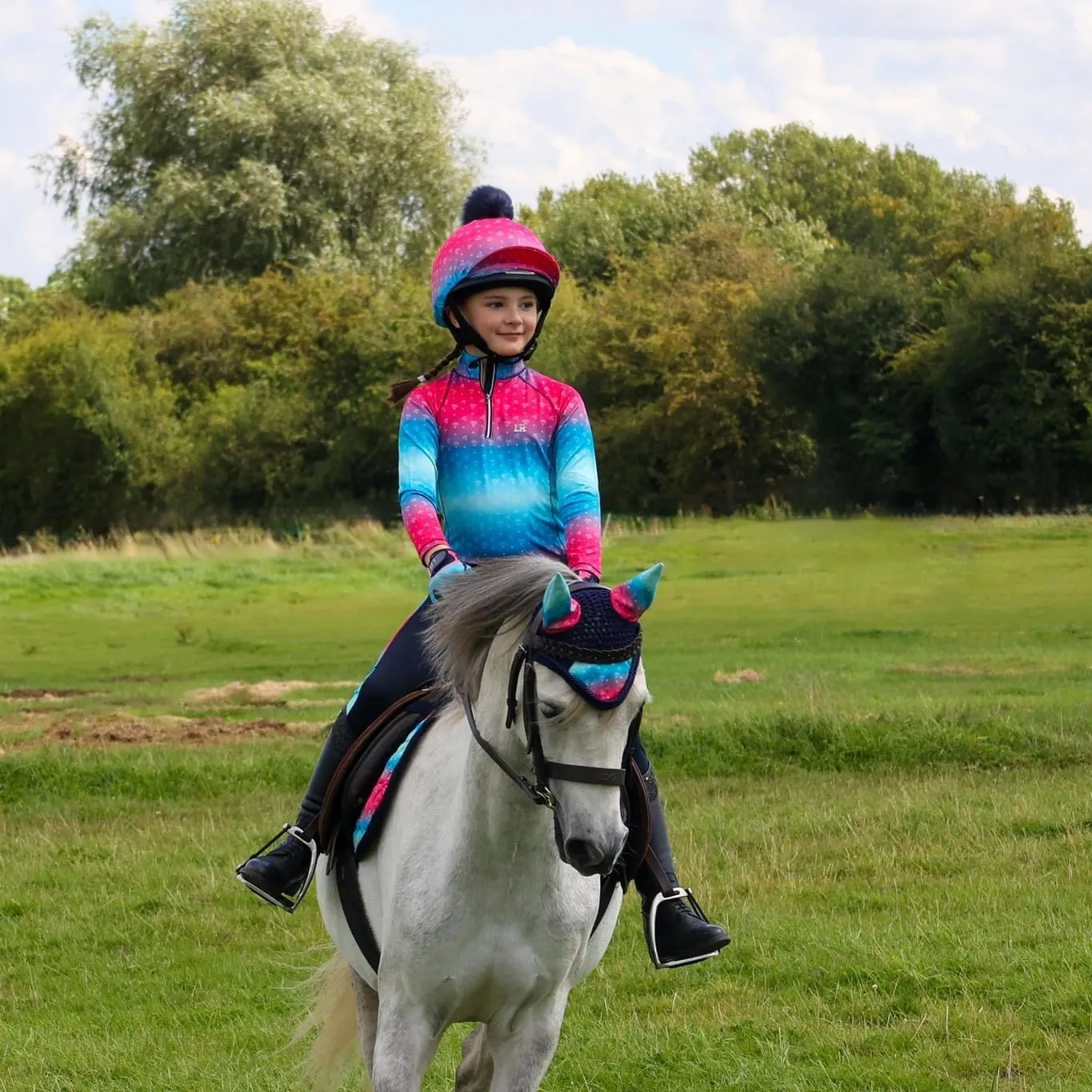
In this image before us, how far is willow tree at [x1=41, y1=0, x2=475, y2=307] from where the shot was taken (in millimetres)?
46188

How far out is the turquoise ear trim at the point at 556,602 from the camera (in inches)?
134

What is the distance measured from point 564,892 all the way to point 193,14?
47648mm

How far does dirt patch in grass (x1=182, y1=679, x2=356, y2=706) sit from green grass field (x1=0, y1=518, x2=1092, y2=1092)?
0.25 ft

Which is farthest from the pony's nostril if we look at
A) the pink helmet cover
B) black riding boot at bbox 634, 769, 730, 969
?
the pink helmet cover

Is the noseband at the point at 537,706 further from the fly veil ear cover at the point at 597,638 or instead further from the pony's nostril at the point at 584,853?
the pony's nostril at the point at 584,853

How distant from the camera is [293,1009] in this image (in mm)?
6645

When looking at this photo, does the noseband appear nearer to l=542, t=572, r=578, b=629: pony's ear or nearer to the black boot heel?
l=542, t=572, r=578, b=629: pony's ear

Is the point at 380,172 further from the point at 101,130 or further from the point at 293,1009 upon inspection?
the point at 293,1009

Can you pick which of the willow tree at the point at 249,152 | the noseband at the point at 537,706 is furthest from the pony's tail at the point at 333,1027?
the willow tree at the point at 249,152

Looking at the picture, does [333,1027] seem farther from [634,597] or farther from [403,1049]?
[634,597]

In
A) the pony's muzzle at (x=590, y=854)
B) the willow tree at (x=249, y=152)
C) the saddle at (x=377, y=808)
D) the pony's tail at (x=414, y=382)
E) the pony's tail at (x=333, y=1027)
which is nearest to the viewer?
the pony's muzzle at (x=590, y=854)

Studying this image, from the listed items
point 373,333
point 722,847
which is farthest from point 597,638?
point 373,333

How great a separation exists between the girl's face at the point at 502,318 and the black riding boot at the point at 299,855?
122cm

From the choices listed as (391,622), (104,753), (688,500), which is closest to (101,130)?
(688,500)
